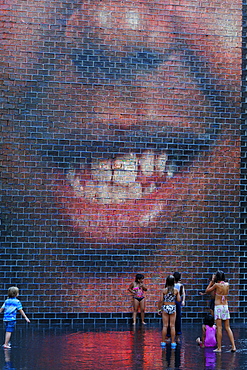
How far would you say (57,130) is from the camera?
17672mm

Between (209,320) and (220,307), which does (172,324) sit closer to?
(209,320)

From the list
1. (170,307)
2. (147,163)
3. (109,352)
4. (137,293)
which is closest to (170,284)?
(170,307)

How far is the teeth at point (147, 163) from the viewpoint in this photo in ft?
59.3

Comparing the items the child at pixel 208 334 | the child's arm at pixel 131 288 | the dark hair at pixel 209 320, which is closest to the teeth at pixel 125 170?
the child's arm at pixel 131 288

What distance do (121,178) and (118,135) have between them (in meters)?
1.22

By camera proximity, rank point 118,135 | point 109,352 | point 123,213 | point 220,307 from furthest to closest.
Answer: point 118,135
point 123,213
point 220,307
point 109,352

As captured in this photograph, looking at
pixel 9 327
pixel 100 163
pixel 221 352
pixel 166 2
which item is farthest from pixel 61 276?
pixel 166 2

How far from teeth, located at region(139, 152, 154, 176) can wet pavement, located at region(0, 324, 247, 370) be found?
4.40m

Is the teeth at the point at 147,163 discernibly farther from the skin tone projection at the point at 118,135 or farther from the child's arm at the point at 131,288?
the child's arm at the point at 131,288

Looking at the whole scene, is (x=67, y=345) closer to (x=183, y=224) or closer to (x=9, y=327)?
(x=9, y=327)

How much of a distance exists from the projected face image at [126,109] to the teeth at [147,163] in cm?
3

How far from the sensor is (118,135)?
18000mm

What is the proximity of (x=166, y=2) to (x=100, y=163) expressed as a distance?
5.14m

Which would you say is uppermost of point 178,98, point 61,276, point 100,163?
point 178,98
